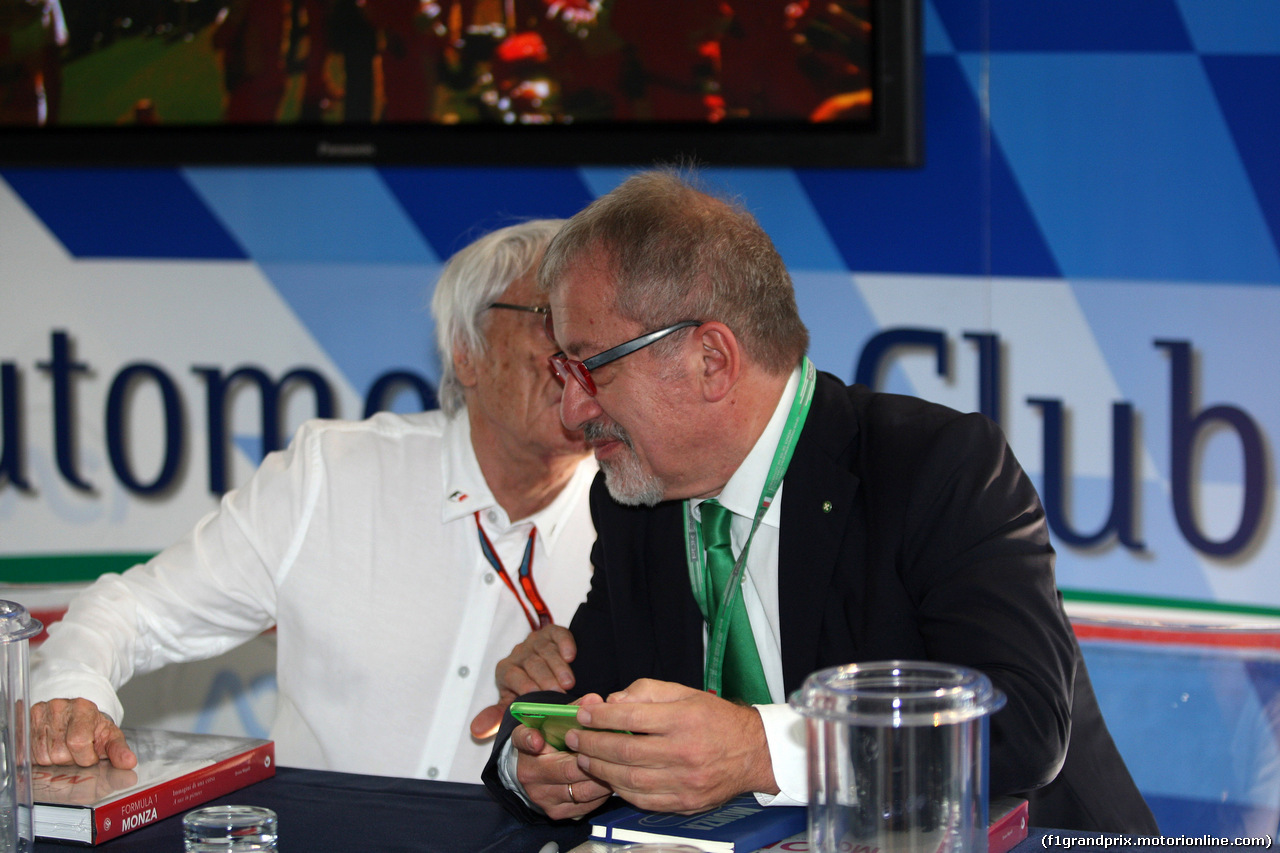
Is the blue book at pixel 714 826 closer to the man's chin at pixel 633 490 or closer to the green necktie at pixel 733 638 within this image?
the green necktie at pixel 733 638

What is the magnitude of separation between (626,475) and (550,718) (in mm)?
528

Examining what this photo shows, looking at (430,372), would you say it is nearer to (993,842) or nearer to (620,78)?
(620,78)

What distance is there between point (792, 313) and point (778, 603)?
448 millimetres

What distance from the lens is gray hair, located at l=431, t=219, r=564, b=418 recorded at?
2510mm

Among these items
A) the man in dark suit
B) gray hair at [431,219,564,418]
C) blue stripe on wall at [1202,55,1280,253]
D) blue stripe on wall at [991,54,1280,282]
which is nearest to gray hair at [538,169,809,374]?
the man in dark suit

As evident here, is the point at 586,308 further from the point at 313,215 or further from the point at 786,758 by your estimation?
the point at 313,215

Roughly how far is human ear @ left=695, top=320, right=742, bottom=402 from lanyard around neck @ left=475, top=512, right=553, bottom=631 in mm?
724

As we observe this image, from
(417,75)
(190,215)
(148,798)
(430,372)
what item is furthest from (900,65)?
(148,798)

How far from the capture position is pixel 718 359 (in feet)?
6.13

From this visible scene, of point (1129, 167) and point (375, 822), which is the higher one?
point (1129, 167)

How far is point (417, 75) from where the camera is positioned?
3.39 meters

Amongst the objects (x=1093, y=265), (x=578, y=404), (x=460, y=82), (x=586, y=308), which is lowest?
(x=578, y=404)

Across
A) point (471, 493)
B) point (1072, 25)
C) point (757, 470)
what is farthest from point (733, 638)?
point (1072, 25)

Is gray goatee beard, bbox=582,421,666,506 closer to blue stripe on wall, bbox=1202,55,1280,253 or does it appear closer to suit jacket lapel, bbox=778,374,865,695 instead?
suit jacket lapel, bbox=778,374,865,695
